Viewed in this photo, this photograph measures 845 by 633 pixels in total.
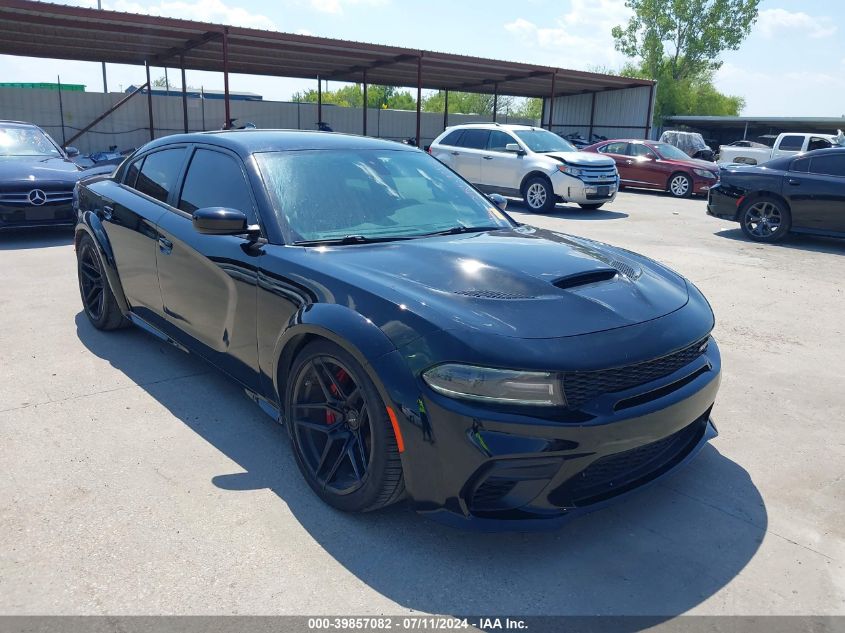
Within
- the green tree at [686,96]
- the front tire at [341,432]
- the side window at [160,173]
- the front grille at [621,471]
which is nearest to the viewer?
the front grille at [621,471]

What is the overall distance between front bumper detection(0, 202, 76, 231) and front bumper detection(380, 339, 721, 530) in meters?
7.73

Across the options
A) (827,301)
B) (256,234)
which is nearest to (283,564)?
(256,234)

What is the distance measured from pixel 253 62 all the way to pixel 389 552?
23.8 meters

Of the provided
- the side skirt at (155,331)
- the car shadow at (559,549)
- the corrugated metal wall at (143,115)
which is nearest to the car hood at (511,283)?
the car shadow at (559,549)

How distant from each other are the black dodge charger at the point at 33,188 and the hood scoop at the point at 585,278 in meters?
8.12

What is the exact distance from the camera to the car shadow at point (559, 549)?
240 cm

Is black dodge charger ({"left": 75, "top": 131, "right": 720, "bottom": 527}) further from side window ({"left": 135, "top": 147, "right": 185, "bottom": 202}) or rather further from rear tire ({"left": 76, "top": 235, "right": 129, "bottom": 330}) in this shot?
rear tire ({"left": 76, "top": 235, "right": 129, "bottom": 330})

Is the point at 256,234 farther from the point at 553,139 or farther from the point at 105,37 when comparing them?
the point at 105,37

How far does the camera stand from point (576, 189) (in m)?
13.3

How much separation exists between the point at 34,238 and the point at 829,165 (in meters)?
11.6

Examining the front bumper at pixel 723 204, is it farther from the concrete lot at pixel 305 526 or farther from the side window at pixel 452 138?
the concrete lot at pixel 305 526

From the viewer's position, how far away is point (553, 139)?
14.8 m

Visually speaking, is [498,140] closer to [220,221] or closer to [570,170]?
[570,170]

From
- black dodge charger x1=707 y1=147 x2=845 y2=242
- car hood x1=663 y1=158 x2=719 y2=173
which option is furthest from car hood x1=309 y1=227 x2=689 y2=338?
car hood x1=663 y1=158 x2=719 y2=173
